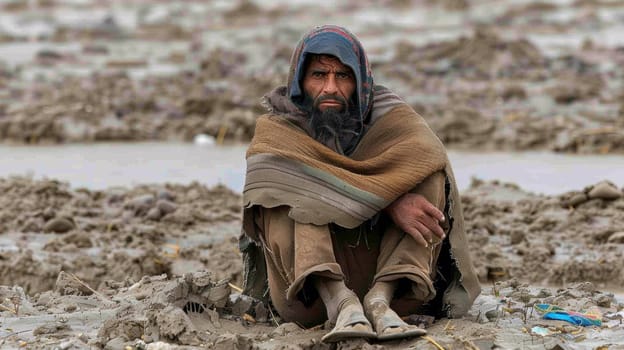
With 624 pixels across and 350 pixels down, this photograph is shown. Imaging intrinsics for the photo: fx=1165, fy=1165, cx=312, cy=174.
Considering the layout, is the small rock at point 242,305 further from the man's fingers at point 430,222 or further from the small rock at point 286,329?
the man's fingers at point 430,222

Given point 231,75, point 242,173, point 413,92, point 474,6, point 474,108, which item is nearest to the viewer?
point 242,173

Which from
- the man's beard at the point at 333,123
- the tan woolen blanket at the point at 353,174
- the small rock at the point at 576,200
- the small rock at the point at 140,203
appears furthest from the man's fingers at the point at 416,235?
the small rock at the point at 140,203

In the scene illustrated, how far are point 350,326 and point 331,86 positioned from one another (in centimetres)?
107

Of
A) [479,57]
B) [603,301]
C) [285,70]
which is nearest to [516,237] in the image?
[603,301]

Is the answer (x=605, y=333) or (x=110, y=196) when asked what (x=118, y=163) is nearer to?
(x=110, y=196)

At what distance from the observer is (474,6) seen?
955 inches

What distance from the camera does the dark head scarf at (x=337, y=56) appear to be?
180 inches

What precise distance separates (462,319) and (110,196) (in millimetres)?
4171

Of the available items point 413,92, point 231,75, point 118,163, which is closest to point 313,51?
point 118,163

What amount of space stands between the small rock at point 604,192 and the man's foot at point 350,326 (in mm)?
3771

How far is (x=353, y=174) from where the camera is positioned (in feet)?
14.7

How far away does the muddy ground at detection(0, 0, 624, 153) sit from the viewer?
11.6 metres

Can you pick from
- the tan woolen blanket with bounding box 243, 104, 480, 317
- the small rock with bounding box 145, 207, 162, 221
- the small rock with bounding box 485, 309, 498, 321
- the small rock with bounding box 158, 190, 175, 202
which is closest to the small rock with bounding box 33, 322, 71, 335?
the tan woolen blanket with bounding box 243, 104, 480, 317

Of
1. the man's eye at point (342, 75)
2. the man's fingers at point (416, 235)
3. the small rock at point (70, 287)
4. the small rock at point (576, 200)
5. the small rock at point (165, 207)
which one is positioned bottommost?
the small rock at point (165, 207)
